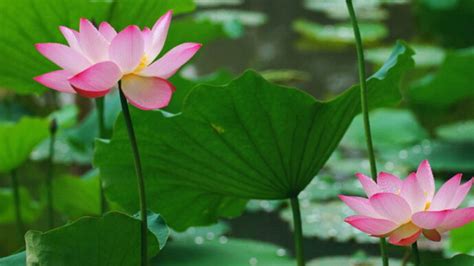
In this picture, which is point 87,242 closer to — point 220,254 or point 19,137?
point 19,137

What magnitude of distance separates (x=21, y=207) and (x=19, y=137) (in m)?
0.42

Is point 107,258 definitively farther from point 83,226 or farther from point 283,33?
point 283,33

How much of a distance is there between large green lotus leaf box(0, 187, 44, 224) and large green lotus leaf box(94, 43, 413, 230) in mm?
863

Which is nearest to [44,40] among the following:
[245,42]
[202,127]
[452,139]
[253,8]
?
[202,127]

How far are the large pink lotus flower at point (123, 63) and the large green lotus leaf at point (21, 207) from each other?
1.13 meters

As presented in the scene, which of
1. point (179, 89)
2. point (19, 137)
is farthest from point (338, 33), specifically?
point (19, 137)

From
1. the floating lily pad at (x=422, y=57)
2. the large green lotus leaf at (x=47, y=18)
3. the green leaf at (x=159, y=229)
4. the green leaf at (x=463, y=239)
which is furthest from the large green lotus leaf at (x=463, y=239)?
the floating lily pad at (x=422, y=57)

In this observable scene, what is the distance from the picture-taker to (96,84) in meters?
0.62

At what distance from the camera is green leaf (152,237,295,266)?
148 centimetres

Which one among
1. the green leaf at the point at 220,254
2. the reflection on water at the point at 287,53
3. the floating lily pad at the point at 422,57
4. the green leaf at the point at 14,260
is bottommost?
the reflection on water at the point at 287,53

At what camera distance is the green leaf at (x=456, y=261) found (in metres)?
0.70

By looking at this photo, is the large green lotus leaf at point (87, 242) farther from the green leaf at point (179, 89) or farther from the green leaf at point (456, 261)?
the green leaf at point (179, 89)

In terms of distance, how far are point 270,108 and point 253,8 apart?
359 cm

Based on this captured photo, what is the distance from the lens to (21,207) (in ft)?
5.76
